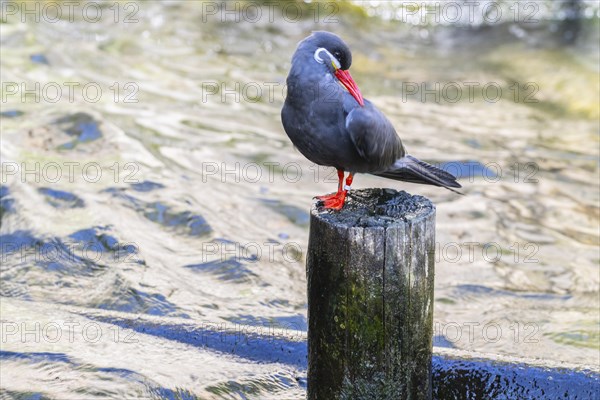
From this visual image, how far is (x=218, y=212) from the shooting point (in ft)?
23.6

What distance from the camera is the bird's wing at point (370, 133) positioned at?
12.5 ft

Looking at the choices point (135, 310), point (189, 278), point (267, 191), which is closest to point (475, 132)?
point (267, 191)

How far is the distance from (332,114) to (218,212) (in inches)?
137

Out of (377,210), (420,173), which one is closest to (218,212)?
(420,173)

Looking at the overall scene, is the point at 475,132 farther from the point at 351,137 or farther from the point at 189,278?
the point at 351,137

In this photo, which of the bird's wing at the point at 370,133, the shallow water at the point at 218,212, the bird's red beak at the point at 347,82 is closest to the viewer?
the bird's wing at the point at 370,133

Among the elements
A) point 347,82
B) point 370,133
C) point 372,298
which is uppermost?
point 347,82

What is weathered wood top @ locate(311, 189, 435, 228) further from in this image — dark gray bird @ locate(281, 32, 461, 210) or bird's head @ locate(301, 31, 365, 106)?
bird's head @ locate(301, 31, 365, 106)

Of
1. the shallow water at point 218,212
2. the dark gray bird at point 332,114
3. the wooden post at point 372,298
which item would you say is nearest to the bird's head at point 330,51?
the dark gray bird at point 332,114

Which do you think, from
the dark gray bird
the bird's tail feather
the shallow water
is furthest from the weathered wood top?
the shallow water

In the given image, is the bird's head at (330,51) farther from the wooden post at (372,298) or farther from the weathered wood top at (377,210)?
the wooden post at (372,298)

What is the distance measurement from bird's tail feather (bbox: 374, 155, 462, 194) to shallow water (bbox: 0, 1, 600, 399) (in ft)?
3.26

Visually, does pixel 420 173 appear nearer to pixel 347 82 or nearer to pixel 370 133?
pixel 370 133

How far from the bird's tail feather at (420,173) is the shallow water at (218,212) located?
993 millimetres
